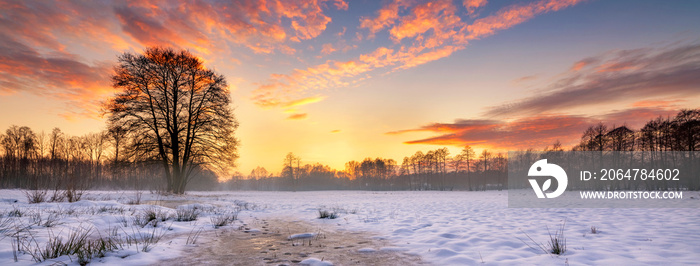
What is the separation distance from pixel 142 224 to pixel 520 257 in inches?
302

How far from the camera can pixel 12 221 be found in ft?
17.7

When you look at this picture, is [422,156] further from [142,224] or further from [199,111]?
[142,224]

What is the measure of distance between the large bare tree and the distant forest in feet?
3.87

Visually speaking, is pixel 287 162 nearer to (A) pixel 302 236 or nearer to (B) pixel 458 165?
(B) pixel 458 165

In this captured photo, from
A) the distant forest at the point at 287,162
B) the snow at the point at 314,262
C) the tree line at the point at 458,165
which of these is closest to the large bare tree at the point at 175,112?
the distant forest at the point at 287,162

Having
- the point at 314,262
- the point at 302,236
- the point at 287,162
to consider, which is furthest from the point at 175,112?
the point at 287,162

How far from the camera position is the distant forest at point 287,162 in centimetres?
2027

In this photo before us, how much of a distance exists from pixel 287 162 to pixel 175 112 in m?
60.1

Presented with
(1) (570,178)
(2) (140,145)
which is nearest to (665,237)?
(2) (140,145)

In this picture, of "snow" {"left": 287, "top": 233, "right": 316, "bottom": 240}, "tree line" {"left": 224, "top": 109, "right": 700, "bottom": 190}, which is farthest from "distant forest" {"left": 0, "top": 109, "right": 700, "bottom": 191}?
"snow" {"left": 287, "top": 233, "right": 316, "bottom": 240}

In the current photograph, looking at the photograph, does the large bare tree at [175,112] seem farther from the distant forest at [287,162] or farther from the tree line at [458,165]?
the tree line at [458,165]

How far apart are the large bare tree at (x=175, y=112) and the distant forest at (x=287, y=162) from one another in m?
1.18

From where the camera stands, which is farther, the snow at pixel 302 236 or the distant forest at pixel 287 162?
the distant forest at pixel 287 162

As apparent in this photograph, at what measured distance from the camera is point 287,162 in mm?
79812
